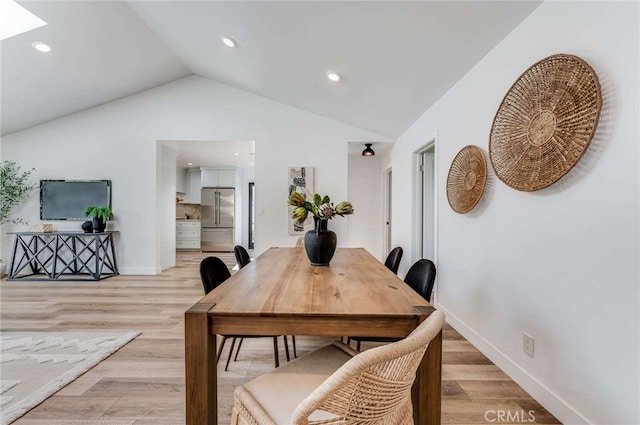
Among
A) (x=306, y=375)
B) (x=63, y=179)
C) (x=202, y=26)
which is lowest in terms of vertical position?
(x=306, y=375)

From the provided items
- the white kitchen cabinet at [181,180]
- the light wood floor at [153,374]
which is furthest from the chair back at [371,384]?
the white kitchen cabinet at [181,180]

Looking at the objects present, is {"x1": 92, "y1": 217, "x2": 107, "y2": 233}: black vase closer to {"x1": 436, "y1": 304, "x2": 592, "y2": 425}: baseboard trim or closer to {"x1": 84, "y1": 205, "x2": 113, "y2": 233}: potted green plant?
{"x1": 84, "y1": 205, "x2": 113, "y2": 233}: potted green plant

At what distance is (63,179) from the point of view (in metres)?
4.79

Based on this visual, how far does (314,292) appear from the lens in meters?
1.28

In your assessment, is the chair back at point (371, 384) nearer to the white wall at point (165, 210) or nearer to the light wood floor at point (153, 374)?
the light wood floor at point (153, 374)

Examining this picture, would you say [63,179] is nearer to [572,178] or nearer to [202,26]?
[202,26]

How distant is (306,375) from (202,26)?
11.8ft

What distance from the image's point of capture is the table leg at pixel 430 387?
1000 mm

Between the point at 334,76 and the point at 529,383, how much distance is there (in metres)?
3.15

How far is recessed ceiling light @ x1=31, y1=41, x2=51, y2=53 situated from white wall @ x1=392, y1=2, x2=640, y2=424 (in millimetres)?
4590

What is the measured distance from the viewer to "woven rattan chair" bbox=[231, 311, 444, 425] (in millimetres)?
646

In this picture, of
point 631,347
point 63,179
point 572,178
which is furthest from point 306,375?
point 63,179

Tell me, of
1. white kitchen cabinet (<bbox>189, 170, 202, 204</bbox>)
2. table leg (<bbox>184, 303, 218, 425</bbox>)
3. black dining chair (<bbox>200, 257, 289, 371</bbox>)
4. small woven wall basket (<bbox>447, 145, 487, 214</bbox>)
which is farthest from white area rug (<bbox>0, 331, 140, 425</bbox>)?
white kitchen cabinet (<bbox>189, 170, 202, 204</bbox>)

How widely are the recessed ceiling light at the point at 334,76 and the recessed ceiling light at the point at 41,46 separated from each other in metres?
3.26
